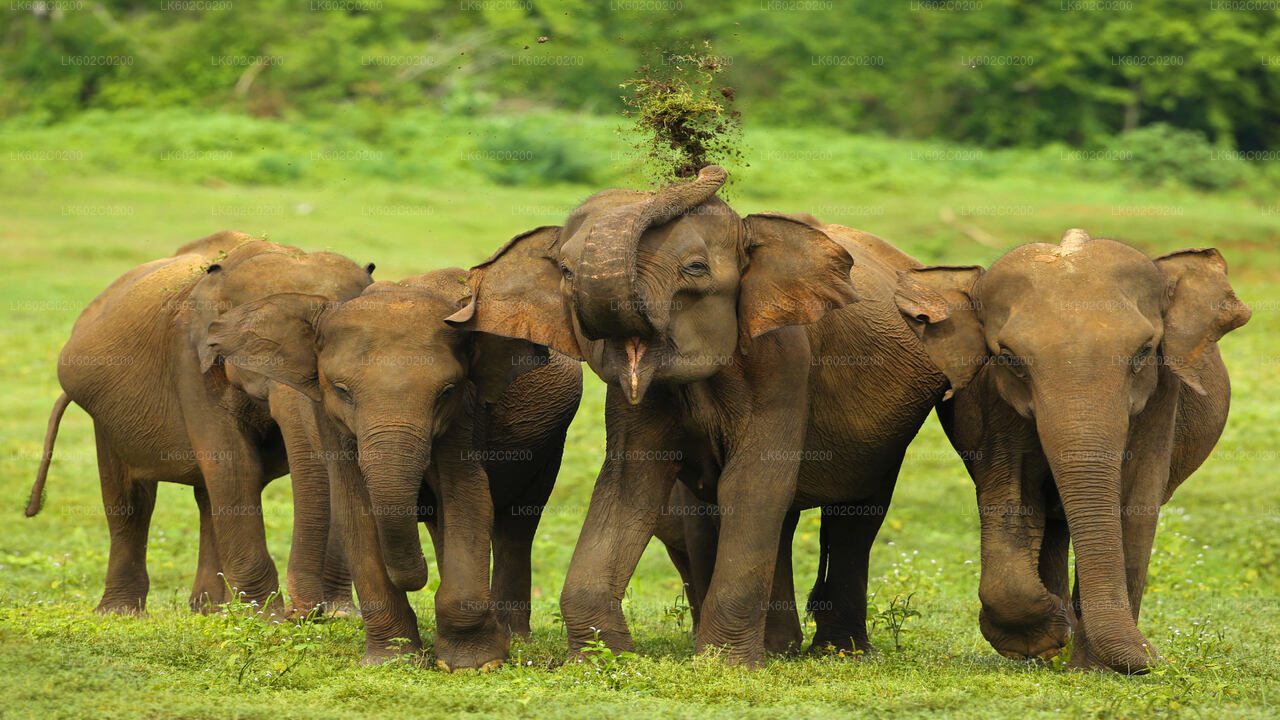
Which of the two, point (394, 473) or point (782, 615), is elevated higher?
point (394, 473)

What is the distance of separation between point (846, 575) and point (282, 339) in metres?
3.83

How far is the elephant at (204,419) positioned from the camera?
10.5 m

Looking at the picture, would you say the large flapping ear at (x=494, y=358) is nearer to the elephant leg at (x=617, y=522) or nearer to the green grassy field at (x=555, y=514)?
the elephant leg at (x=617, y=522)

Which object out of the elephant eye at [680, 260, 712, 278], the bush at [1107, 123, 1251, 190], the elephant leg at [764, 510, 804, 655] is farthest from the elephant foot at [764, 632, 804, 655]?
the bush at [1107, 123, 1251, 190]

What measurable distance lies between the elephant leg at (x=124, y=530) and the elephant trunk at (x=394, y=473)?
4.00 m

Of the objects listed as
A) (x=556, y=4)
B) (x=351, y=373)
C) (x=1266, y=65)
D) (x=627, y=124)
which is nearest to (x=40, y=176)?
(x=627, y=124)

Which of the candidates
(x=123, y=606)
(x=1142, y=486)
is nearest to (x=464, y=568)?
(x=1142, y=486)

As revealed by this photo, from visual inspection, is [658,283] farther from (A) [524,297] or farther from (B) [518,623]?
(B) [518,623]

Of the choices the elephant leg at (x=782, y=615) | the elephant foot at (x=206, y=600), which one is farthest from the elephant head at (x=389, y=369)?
the elephant foot at (x=206, y=600)

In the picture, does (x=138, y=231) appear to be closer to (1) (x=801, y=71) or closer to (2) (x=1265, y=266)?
(2) (x=1265, y=266)

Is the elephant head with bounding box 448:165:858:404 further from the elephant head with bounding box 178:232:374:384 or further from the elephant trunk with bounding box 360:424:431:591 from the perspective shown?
the elephant head with bounding box 178:232:374:384

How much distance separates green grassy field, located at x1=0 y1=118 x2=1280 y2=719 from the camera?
820cm

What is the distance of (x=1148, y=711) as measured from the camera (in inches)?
307

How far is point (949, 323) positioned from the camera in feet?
31.1
